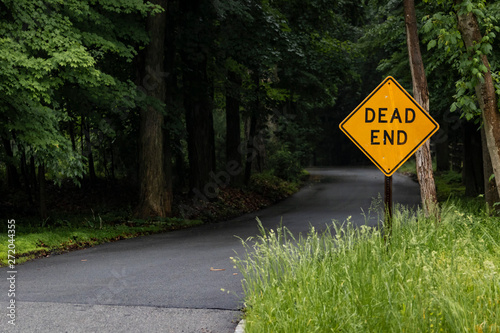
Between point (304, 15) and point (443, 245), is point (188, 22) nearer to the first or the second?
point (304, 15)

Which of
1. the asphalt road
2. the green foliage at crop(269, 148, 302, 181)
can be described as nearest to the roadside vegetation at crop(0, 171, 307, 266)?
the asphalt road

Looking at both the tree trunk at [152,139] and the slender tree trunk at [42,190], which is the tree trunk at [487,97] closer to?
the tree trunk at [152,139]

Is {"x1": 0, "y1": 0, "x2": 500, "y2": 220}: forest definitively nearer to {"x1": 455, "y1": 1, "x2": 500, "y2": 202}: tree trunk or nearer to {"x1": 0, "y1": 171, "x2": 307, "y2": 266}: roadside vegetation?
{"x1": 455, "y1": 1, "x2": 500, "y2": 202}: tree trunk

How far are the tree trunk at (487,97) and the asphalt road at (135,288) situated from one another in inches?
129

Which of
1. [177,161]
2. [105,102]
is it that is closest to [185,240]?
[105,102]

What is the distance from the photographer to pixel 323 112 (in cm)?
5950

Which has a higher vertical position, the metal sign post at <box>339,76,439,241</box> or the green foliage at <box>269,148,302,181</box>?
the metal sign post at <box>339,76,439,241</box>

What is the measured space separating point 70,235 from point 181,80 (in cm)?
992

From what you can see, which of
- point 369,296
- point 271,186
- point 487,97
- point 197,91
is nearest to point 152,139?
point 197,91

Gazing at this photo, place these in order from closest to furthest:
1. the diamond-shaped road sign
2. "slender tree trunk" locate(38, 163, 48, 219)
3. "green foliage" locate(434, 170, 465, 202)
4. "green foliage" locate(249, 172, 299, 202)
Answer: the diamond-shaped road sign → "slender tree trunk" locate(38, 163, 48, 219) → "green foliage" locate(434, 170, 465, 202) → "green foliage" locate(249, 172, 299, 202)

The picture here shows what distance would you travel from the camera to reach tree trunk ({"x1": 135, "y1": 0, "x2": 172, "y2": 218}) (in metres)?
15.7

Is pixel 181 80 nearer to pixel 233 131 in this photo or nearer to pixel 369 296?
pixel 233 131

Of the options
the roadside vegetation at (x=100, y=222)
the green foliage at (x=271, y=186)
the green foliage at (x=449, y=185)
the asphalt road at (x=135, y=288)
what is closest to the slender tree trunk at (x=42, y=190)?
the roadside vegetation at (x=100, y=222)

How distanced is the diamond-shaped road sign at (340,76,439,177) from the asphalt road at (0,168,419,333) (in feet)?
4.56
